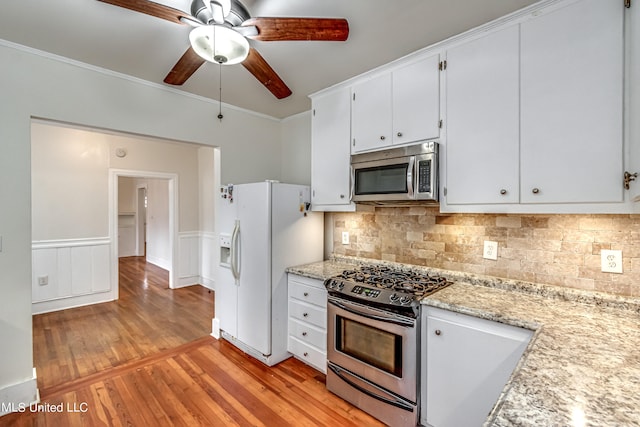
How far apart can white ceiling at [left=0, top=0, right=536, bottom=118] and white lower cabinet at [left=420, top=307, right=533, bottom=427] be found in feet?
5.68

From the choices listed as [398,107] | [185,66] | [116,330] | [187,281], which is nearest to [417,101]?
[398,107]

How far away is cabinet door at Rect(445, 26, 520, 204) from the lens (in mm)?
1714

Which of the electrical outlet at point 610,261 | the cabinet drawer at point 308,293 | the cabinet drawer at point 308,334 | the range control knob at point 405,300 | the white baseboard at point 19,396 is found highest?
the electrical outlet at point 610,261

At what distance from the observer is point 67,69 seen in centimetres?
227

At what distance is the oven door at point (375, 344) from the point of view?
180cm

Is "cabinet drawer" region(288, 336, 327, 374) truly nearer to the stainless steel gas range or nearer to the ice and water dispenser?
the stainless steel gas range

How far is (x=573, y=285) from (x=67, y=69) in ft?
12.5

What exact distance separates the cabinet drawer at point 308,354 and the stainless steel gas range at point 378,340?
20cm

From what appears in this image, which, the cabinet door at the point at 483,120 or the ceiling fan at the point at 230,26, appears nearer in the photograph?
the ceiling fan at the point at 230,26

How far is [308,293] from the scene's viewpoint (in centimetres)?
254

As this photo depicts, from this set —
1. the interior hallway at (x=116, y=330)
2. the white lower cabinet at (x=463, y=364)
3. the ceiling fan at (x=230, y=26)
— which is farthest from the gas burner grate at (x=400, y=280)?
the interior hallway at (x=116, y=330)

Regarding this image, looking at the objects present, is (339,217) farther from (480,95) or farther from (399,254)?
(480,95)

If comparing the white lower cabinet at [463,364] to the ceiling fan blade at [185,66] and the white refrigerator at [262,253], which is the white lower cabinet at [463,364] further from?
the ceiling fan blade at [185,66]

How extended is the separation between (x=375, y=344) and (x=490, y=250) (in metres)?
1.04
